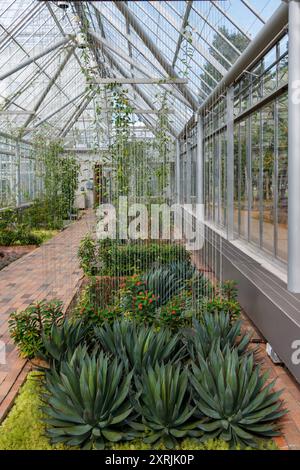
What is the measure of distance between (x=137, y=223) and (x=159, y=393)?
5.49 meters

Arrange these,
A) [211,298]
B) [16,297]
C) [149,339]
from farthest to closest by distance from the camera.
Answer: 1. [16,297]
2. [211,298]
3. [149,339]

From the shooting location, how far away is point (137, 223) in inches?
328

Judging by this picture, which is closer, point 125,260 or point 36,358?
point 36,358

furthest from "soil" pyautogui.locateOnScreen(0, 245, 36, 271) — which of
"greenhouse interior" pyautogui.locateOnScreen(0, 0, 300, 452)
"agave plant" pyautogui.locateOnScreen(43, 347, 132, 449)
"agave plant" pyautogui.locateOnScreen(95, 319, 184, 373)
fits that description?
"agave plant" pyautogui.locateOnScreen(43, 347, 132, 449)

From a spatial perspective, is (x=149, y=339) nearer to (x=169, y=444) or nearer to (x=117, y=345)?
(x=117, y=345)

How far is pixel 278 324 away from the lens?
4.20 meters

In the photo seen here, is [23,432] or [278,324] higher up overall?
[278,324]

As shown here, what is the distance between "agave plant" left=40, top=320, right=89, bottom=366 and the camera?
392cm

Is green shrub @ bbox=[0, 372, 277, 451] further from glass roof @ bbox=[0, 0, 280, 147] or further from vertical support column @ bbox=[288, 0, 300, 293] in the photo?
glass roof @ bbox=[0, 0, 280, 147]

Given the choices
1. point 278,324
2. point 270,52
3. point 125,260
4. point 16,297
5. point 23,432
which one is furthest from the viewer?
point 125,260

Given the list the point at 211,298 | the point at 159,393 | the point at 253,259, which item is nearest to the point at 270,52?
the point at 253,259

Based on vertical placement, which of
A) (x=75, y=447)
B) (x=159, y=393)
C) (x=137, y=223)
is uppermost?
(x=137, y=223)

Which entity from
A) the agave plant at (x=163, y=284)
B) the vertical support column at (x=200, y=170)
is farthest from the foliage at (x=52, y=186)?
the agave plant at (x=163, y=284)

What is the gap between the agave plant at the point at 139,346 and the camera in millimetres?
3570
